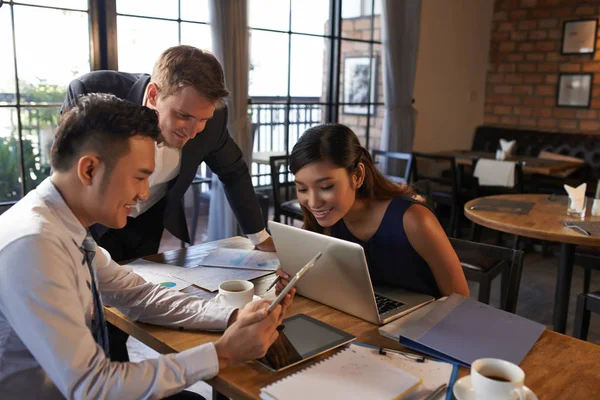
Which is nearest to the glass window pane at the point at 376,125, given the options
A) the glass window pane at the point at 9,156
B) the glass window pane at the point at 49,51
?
the glass window pane at the point at 49,51

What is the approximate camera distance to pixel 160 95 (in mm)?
1652

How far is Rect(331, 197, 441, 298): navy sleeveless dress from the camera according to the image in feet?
5.03

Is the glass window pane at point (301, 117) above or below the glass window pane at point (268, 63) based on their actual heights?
below

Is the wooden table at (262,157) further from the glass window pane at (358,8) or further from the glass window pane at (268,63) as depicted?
the glass window pane at (358,8)

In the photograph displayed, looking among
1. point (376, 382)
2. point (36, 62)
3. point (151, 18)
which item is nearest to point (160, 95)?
point (376, 382)

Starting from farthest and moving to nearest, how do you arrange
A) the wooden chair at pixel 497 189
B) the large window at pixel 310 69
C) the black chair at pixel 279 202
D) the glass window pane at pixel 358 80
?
the glass window pane at pixel 358 80
the wooden chair at pixel 497 189
the large window at pixel 310 69
the black chair at pixel 279 202

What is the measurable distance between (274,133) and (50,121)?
1.65 metres

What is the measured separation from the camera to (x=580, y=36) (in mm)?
5129

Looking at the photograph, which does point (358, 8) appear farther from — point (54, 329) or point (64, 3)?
point (54, 329)

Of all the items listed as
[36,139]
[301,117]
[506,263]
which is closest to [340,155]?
[506,263]

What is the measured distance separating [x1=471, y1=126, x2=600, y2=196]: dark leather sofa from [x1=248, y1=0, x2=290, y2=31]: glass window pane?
98.2 inches

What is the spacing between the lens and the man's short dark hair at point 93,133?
0.98 meters

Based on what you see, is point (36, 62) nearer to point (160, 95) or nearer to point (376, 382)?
point (160, 95)

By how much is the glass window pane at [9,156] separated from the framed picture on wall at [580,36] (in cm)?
484
